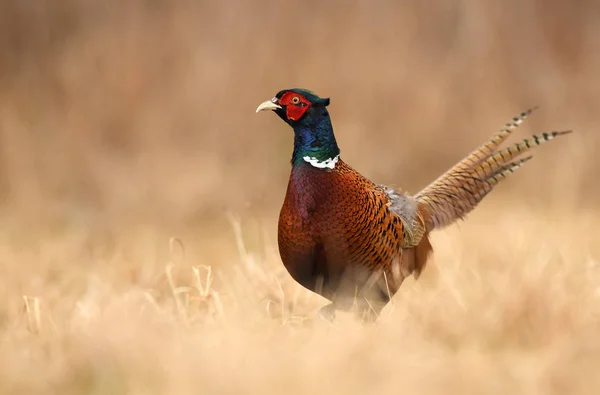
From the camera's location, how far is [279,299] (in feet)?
13.8

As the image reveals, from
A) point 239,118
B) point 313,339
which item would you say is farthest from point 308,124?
point 239,118

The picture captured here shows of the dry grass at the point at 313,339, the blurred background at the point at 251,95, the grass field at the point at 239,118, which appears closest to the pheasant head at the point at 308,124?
the dry grass at the point at 313,339

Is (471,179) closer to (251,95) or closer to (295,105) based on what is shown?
(295,105)

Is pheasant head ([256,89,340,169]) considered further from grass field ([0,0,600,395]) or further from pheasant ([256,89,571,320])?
grass field ([0,0,600,395])

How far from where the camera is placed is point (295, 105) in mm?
3855

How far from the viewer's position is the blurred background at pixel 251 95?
7137 mm

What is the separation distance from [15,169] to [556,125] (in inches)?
141

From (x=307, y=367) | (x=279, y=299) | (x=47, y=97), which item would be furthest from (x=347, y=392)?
(x=47, y=97)

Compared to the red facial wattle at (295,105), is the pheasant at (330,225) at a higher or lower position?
lower

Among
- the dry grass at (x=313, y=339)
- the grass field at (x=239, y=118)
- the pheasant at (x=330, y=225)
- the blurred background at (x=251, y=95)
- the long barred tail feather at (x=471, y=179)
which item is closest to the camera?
the dry grass at (x=313, y=339)

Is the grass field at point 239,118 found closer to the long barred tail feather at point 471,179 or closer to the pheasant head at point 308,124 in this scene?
the long barred tail feather at point 471,179

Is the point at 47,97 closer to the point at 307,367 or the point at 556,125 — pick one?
the point at 556,125

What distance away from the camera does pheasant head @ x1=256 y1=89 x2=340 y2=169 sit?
386cm

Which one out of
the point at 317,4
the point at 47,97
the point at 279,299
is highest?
the point at 317,4
